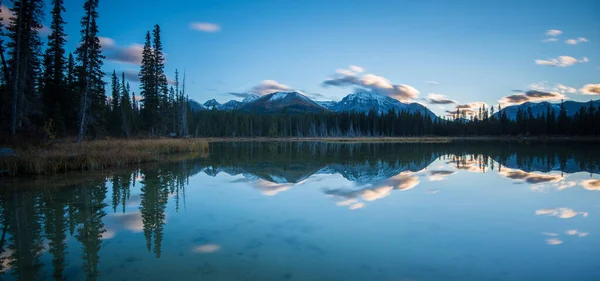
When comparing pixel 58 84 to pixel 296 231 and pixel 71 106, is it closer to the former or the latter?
pixel 71 106

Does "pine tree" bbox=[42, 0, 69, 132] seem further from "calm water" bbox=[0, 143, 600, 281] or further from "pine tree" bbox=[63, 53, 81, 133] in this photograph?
"calm water" bbox=[0, 143, 600, 281]

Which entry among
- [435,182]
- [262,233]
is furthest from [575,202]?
[262,233]

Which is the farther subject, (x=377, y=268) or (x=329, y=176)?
(x=329, y=176)

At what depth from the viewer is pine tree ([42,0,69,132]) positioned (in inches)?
1325

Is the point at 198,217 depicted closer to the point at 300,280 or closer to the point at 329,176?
the point at 300,280

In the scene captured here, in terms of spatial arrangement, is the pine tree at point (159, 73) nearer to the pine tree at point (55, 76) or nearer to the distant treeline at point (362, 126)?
the pine tree at point (55, 76)

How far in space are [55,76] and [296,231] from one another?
3926cm

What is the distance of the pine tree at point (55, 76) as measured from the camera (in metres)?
33.7

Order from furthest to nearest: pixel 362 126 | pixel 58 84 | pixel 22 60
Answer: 1. pixel 362 126
2. pixel 58 84
3. pixel 22 60

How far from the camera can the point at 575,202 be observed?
11.4 meters

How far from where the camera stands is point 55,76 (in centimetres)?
3534

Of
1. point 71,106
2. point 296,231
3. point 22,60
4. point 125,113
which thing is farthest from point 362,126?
point 296,231

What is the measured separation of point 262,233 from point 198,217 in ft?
8.16

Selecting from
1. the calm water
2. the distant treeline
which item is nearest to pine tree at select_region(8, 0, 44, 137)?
the calm water
